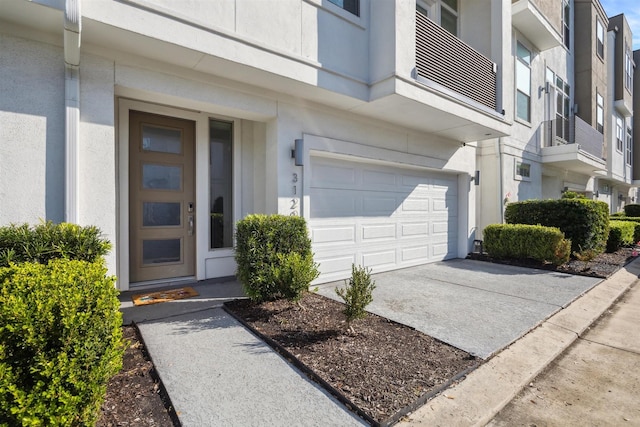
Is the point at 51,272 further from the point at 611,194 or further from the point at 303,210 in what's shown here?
the point at 611,194

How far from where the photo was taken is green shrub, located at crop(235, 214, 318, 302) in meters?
3.81

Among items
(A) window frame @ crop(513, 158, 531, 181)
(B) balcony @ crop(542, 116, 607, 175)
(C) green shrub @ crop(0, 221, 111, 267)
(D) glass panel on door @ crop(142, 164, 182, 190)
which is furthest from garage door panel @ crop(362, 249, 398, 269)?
(B) balcony @ crop(542, 116, 607, 175)

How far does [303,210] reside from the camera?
17.4 feet

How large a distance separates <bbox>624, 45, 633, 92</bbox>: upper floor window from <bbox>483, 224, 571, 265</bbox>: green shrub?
18607 millimetres

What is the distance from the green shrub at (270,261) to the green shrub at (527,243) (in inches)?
237

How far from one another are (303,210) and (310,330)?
228 cm

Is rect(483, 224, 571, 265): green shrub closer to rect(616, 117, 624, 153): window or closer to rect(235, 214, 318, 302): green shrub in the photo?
rect(235, 214, 318, 302): green shrub

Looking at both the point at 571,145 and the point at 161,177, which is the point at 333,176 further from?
the point at 571,145

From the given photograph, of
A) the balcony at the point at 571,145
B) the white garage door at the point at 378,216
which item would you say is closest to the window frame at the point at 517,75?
the balcony at the point at 571,145

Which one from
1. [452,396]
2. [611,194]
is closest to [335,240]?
[452,396]

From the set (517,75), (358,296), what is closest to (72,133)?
(358,296)

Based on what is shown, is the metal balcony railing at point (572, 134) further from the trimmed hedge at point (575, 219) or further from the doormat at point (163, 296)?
the doormat at point (163, 296)

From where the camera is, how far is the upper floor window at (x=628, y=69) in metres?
18.5

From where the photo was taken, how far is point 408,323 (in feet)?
12.5
